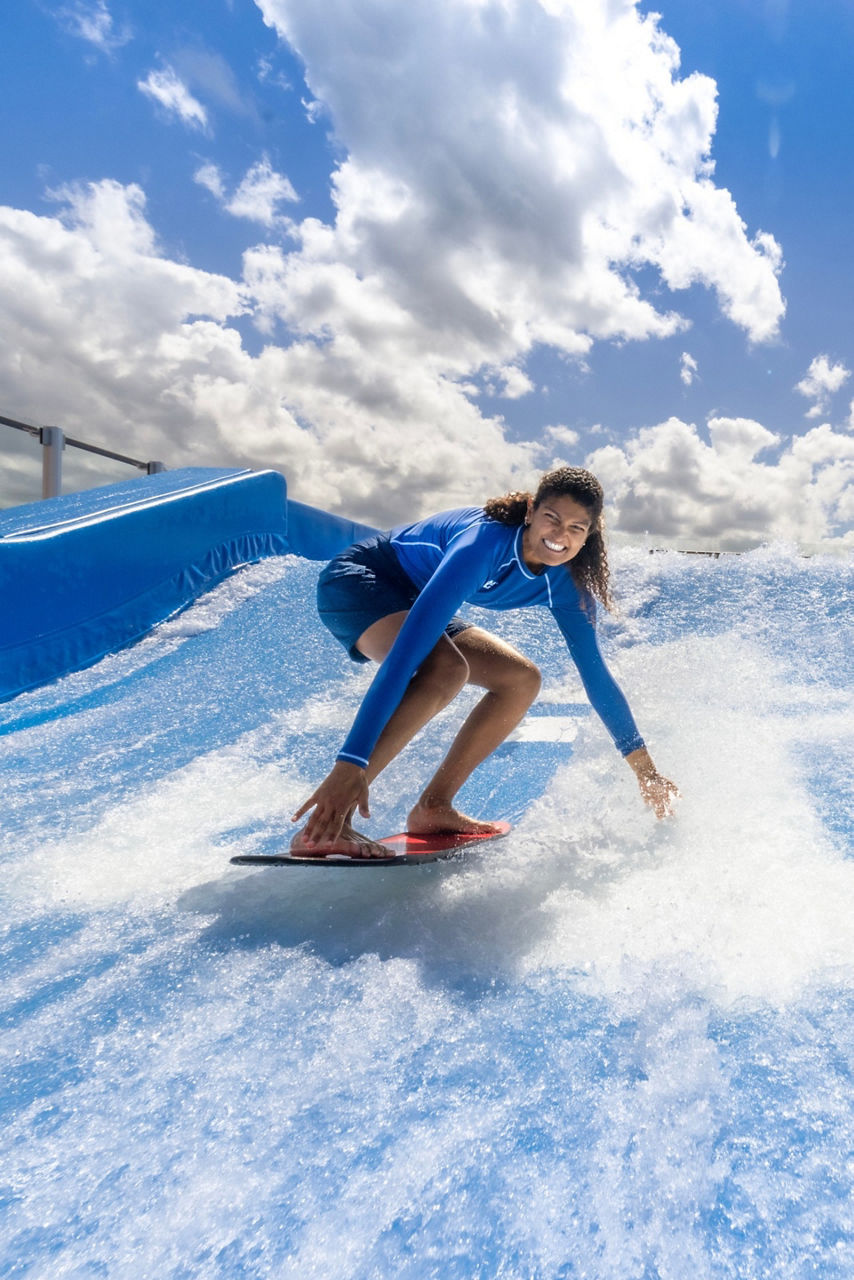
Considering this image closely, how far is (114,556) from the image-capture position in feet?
13.5

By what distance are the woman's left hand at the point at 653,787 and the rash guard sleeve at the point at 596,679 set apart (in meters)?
0.04

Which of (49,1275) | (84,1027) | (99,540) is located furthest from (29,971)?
(99,540)

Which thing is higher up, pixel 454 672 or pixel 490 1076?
pixel 454 672

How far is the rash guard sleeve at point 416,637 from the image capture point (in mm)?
1481

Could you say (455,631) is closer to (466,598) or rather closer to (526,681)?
(526,681)

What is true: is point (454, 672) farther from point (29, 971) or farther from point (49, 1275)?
point (49, 1275)

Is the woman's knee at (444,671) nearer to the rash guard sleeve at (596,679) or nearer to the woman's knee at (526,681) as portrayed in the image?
the woman's knee at (526,681)

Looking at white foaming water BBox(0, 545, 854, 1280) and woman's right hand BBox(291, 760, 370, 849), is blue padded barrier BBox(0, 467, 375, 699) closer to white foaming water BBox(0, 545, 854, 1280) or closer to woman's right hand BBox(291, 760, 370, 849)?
white foaming water BBox(0, 545, 854, 1280)

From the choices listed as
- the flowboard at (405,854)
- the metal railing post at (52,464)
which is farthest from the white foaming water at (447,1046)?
the metal railing post at (52,464)

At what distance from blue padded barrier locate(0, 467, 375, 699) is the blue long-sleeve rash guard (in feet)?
7.56

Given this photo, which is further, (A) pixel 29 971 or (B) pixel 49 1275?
(A) pixel 29 971

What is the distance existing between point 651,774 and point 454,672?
1.82ft

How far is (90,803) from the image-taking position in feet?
7.34

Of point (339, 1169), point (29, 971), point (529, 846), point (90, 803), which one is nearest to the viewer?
point (339, 1169)
